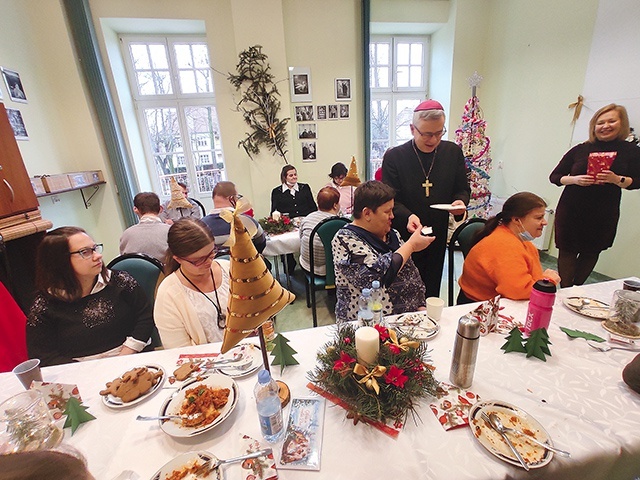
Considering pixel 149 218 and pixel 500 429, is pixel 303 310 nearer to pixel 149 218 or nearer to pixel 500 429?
pixel 149 218

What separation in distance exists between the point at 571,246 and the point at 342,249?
85.5 inches

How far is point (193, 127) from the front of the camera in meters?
4.63

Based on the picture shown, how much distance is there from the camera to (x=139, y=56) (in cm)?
425

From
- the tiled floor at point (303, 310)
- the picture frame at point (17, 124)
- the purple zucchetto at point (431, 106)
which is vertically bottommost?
the tiled floor at point (303, 310)

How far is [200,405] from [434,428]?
69 centimetres

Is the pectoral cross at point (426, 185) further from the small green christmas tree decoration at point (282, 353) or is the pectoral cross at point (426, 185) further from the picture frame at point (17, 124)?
the picture frame at point (17, 124)

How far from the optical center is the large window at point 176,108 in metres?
4.26

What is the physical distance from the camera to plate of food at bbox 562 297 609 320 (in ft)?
4.06

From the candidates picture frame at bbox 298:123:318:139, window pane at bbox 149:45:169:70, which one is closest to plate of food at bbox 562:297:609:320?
picture frame at bbox 298:123:318:139

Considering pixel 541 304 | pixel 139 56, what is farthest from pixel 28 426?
pixel 139 56

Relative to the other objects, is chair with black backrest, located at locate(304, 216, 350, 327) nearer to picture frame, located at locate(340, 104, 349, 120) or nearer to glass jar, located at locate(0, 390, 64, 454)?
glass jar, located at locate(0, 390, 64, 454)

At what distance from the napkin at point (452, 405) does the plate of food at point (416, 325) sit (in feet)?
0.76

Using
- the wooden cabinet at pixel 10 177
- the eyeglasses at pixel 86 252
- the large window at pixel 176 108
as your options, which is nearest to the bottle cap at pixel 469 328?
the eyeglasses at pixel 86 252

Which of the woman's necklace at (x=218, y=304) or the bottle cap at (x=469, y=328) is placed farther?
the woman's necklace at (x=218, y=304)
